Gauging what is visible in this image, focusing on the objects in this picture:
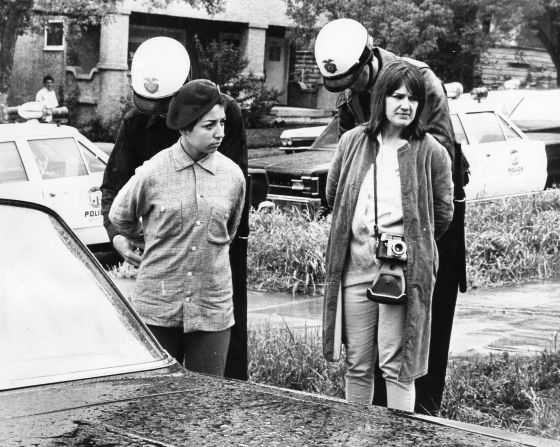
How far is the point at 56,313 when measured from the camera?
3344 mm

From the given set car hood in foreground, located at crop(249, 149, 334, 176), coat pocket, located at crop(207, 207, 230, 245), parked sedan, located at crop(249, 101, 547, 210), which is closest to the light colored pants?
coat pocket, located at crop(207, 207, 230, 245)

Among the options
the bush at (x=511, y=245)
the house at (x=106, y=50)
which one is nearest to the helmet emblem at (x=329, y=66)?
the bush at (x=511, y=245)

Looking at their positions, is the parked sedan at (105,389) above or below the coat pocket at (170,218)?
below

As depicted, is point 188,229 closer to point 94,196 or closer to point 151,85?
point 151,85

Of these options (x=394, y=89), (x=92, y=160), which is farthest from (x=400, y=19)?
(x=394, y=89)

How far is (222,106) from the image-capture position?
496 centimetres

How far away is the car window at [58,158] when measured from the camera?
43.0ft

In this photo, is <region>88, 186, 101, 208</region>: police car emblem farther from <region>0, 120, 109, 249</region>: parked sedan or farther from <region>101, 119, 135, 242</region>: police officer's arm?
<region>101, 119, 135, 242</region>: police officer's arm

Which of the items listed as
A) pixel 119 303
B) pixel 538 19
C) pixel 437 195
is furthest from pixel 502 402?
pixel 538 19

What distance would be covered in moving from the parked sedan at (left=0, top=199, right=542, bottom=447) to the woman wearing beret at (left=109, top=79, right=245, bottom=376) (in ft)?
4.52

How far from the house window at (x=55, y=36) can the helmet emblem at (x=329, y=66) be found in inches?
1020

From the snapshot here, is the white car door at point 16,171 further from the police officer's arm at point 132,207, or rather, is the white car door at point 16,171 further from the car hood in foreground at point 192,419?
the car hood in foreground at point 192,419

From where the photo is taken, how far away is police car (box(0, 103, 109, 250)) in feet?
42.2

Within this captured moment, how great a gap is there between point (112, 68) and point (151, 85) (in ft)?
87.6
